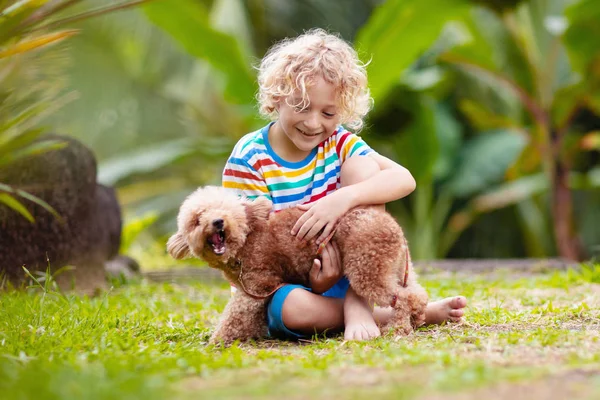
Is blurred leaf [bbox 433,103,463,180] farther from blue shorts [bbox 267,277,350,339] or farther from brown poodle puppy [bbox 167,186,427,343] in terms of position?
brown poodle puppy [bbox 167,186,427,343]

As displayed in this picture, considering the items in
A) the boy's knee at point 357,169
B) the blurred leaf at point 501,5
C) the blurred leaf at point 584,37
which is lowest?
the boy's knee at point 357,169

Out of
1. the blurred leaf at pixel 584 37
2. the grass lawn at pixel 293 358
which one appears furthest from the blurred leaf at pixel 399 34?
the grass lawn at pixel 293 358

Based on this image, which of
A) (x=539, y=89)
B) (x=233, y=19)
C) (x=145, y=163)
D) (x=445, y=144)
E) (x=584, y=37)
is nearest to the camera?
(x=584, y=37)

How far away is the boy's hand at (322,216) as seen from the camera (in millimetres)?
2945

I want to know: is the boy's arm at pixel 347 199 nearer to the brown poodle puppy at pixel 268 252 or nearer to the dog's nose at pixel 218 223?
the brown poodle puppy at pixel 268 252

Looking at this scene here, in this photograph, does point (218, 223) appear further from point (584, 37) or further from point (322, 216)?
point (584, 37)

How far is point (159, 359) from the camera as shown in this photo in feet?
7.91

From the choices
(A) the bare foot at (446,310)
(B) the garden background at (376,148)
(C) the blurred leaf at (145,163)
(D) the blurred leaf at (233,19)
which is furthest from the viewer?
(D) the blurred leaf at (233,19)

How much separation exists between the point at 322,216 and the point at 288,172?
357 millimetres

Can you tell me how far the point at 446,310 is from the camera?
3143 millimetres

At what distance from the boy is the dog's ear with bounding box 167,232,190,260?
1.32 feet

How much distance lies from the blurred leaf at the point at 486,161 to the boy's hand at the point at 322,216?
6267mm

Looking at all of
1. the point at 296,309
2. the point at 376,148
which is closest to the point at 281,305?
the point at 296,309

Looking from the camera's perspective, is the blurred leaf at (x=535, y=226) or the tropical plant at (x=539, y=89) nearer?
the tropical plant at (x=539, y=89)
